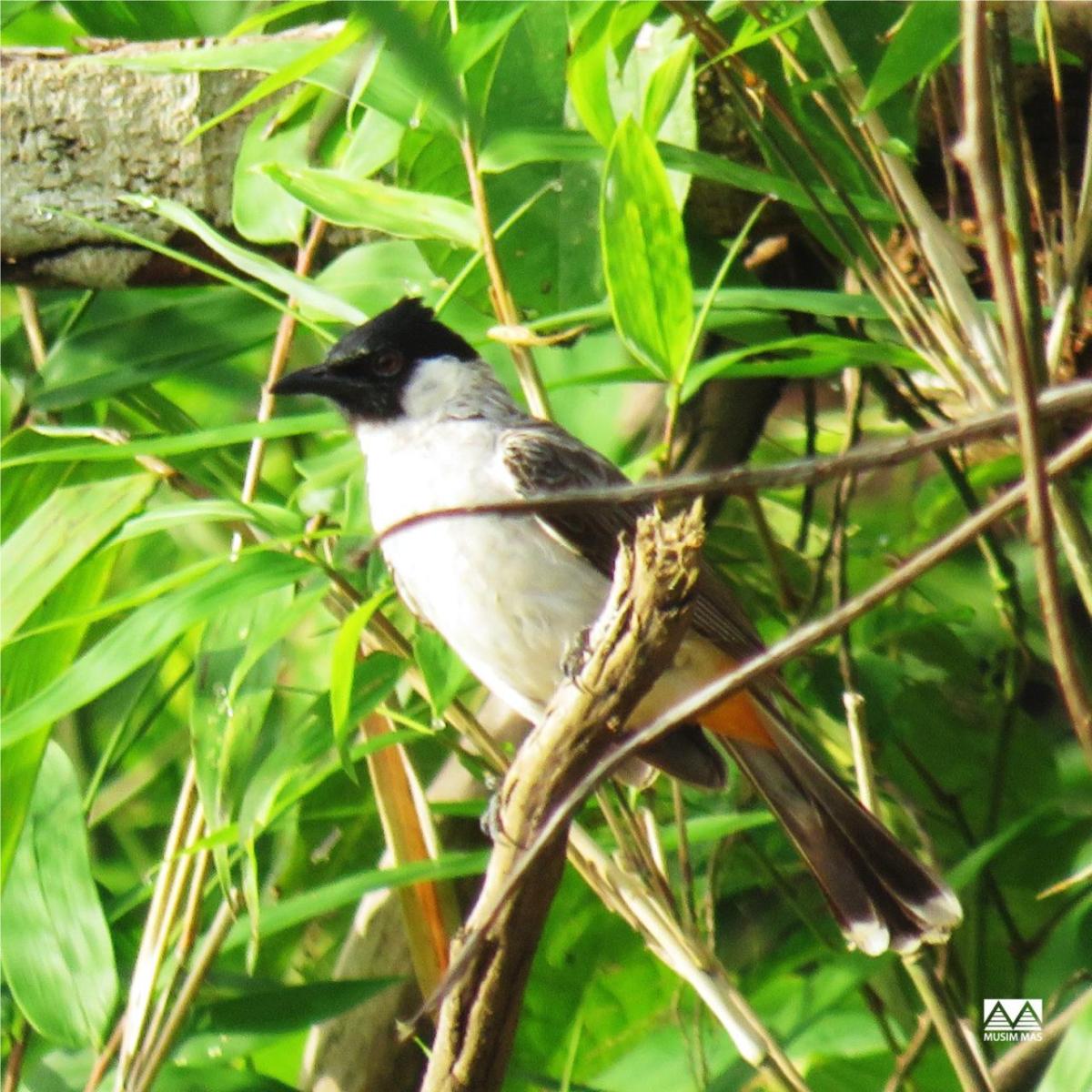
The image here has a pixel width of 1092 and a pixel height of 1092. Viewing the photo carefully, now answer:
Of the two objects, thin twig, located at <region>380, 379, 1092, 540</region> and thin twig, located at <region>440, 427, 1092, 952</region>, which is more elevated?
thin twig, located at <region>380, 379, 1092, 540</region>

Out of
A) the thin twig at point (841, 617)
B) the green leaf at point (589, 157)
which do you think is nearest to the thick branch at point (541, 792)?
the thin twig at point (841, 617)

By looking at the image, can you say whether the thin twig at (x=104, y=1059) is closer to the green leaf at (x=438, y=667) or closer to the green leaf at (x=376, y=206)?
the green leaf at (x=438, y=667)

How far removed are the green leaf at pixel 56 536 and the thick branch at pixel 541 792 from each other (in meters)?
0.76

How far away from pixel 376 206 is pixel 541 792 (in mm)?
726

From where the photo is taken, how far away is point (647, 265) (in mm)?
1742

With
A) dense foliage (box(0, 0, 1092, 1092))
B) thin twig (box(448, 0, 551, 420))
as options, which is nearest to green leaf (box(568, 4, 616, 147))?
dense foliage (box(0, 0, 1092, 1092))

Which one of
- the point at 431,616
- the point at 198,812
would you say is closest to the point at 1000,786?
the point at 431,616

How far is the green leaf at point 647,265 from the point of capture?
170 centimetres

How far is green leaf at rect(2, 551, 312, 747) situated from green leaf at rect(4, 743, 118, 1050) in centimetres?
37

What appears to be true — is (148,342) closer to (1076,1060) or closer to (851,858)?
(851,858)

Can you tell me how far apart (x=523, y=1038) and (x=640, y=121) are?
1.42 metres

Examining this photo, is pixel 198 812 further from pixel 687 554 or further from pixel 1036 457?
pixel 1036 457

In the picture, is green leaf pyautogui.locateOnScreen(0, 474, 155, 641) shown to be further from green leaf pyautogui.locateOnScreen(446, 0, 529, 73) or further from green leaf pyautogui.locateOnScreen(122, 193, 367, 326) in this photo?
green leaf pyautogui.locateOnScreen(446, 0, 529, 73)

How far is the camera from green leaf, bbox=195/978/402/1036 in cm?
225
